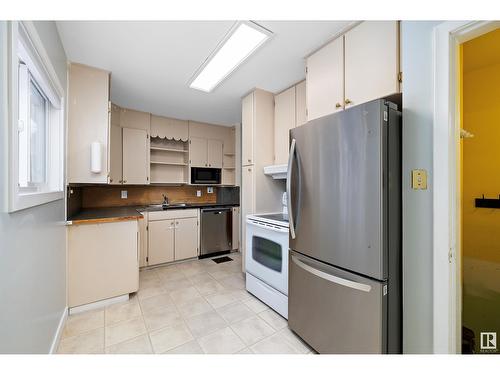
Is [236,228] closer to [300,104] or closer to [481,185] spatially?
[300,104]

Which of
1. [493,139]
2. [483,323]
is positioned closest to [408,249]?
[483,323]

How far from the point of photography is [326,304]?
4.32 ft

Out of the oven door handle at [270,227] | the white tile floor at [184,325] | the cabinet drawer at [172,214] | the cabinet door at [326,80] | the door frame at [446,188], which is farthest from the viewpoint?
the cabinet drawer at [172,214]

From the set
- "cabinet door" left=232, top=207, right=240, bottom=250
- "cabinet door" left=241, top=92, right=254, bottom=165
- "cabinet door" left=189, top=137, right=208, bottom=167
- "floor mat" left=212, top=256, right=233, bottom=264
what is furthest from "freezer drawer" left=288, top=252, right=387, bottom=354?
"cabinet door" left=189, top=137, right=208, bottom=167

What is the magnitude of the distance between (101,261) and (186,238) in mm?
1303

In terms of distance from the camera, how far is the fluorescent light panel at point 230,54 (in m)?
1.56

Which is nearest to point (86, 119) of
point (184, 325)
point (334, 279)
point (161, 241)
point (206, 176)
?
point (161, 241)

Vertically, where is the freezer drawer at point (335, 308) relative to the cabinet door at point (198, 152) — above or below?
below

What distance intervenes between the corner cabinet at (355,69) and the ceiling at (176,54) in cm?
13

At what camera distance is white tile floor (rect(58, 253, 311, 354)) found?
4.88 ft

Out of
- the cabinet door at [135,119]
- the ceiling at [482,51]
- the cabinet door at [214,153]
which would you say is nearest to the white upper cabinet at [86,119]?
the cabinet door at [135,119]

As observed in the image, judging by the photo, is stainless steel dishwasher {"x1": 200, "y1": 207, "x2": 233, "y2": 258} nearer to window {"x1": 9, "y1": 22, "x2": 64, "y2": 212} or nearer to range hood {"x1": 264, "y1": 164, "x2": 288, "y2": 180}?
range hood {"x1": 264, "y1": 164, "x2": 288, "y2": 180}

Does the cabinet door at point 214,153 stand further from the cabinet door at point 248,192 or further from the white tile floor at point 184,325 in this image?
the white tile floor at point 184,325

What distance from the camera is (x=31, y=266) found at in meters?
1.04
